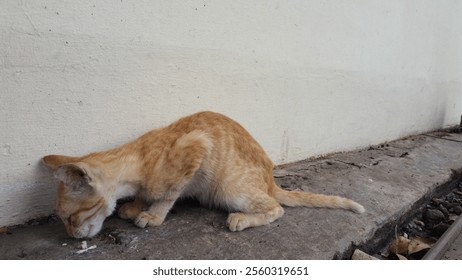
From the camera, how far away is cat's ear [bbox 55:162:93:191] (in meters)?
1.64

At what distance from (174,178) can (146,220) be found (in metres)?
0.32

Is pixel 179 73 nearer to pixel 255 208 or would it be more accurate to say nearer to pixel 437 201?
pixel 255 208

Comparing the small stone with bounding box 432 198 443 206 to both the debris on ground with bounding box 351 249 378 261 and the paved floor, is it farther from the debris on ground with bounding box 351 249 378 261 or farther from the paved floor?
the debris on ground with bounding box 351 249 378 261

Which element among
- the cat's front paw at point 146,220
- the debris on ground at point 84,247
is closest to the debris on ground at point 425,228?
the cat's front paw at point 146,220

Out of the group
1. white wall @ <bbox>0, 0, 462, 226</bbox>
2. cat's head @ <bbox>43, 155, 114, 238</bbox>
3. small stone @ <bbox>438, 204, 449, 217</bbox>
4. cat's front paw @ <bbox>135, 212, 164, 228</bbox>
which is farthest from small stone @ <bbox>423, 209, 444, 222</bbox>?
cat's head @ <bbox>43, 155, 114, 238</bbox>

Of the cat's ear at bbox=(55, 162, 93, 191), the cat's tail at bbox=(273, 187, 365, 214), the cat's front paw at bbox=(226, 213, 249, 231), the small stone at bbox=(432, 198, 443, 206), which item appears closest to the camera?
the cat's ear at bbox=(55, 162, 93, 191)

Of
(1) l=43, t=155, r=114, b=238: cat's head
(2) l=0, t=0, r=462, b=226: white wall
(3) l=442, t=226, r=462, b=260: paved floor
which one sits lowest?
(3) l=442, t=226, r=462, b=260: paved floor

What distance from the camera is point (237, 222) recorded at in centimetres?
211

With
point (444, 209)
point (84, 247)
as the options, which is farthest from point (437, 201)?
point (84, 247)

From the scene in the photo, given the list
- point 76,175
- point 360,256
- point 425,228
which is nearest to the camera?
point 76,175

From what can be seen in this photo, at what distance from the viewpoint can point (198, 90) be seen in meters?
2.63

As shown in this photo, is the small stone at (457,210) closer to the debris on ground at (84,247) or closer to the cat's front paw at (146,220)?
the cat's front paw at (146,220)

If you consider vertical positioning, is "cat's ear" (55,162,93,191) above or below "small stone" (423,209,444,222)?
above
